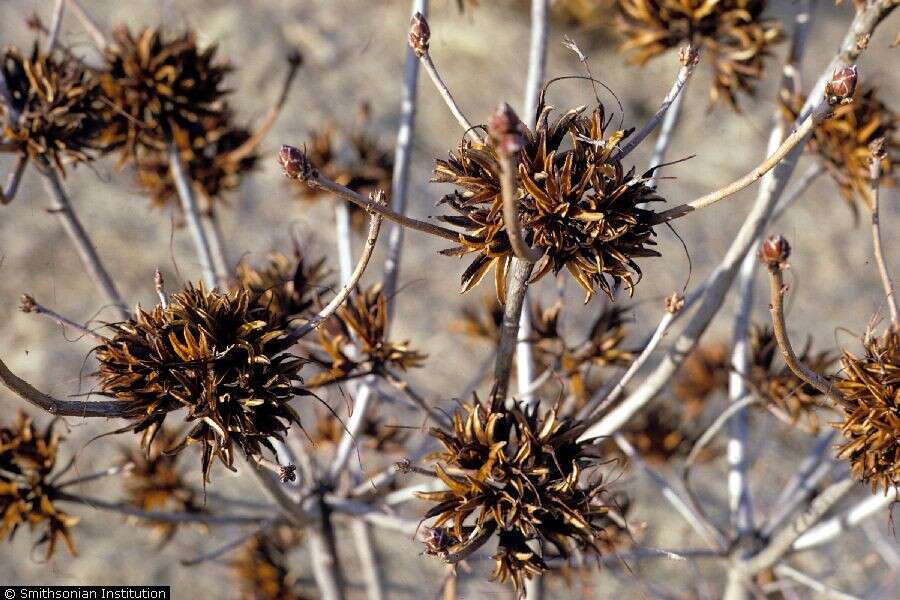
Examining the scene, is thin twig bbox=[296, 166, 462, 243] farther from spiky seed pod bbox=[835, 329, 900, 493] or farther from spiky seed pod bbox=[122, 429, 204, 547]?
spiky seed pod bbox=[122, 429, 204, 547]

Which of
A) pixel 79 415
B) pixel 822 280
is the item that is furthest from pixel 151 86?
pixel 822 280

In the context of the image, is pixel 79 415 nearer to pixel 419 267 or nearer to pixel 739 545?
pixel 739 545

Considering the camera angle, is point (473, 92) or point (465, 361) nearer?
point (465, 361)

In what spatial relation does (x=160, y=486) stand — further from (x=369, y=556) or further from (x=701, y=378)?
(x=701, y=378)

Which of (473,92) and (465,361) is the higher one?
(473,92)

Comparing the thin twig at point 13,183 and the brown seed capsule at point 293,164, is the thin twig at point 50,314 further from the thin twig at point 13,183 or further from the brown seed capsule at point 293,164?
the brown seed capsule at point 293,164
